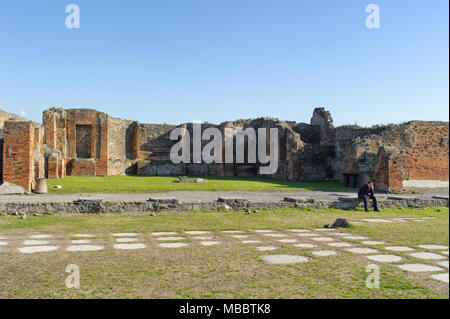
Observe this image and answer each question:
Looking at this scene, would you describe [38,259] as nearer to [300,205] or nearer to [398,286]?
[398,286]

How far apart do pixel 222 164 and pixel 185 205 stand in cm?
1805

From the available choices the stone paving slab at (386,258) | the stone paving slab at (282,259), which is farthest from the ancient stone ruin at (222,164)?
the stone paving slab at (282,259)

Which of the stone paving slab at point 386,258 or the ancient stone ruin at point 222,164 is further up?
the ancient stone ruin at point 222,164

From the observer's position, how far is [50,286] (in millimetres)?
3535

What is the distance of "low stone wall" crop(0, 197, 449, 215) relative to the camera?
922 centimetres

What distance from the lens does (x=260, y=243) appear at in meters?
5.84

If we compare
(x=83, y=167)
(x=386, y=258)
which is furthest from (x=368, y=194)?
(x=83, y=167)

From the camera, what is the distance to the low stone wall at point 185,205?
922 centimetres

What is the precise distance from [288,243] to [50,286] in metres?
3.60

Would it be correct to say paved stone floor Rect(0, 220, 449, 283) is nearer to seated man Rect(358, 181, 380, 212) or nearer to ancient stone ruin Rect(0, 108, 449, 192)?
seated man Rect(358, 181, 380, 212)

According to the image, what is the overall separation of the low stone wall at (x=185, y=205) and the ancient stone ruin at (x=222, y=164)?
52.5 inches

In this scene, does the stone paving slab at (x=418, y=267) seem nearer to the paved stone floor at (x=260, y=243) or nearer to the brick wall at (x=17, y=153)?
the paved stone floor at (x=260, y=243)

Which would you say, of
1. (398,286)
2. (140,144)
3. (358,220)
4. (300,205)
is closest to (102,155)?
(140,144)

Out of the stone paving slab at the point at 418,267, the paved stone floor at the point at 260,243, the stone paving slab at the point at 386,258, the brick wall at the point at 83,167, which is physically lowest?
the paved stone floor at the point at 260,243
